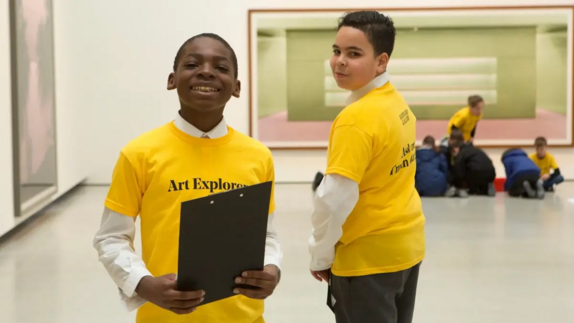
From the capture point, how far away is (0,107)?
765 cm

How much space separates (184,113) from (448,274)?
448 centimetres

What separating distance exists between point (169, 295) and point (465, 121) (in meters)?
10.8

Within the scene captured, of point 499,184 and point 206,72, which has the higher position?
point 206,72

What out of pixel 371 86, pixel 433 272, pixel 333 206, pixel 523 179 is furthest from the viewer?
pixel 523 179

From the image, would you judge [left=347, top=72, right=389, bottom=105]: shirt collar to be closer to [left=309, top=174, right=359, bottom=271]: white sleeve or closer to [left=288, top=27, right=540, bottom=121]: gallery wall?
[left=309, top=174, right=359, bottom=271]: white sleeve

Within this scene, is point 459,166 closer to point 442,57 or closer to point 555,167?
point 555,167

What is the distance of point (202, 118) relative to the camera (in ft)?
7.14

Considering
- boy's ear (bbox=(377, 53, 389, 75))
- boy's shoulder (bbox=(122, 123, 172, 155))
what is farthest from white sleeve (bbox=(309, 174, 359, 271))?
boy's shoulder (bbox=(122, 123, 172, 155))

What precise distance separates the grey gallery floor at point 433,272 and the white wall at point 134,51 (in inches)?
136

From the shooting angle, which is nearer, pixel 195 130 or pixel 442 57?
pixel 195 130

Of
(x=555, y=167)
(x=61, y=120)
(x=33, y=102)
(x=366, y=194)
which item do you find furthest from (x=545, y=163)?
(x=366, y=194)

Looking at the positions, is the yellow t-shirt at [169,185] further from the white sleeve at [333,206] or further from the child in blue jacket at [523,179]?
the child in blue jacket at [523,179]

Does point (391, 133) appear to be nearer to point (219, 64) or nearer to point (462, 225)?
point (219, 64)

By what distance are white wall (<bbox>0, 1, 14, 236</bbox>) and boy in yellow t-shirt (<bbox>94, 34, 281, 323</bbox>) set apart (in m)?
5.99
